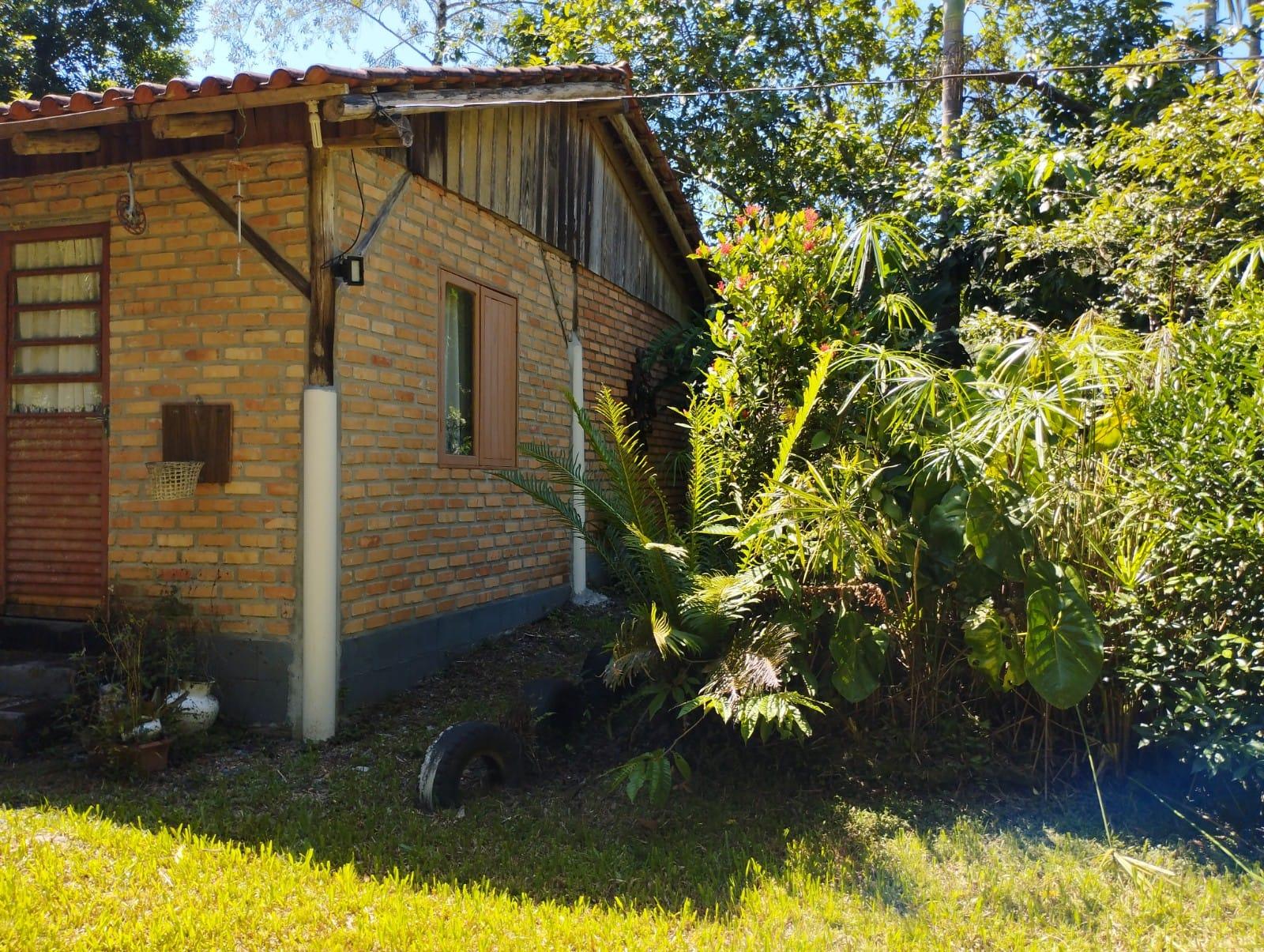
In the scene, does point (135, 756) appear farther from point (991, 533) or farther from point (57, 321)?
point (991, 533)

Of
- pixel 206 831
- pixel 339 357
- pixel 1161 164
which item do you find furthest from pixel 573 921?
pixel 1161 164

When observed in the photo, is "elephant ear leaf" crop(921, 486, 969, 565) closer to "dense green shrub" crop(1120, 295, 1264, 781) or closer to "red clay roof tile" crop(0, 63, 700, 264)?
"dense green shrub" crop(1120, 295, 1264, 781)

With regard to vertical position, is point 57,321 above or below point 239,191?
below

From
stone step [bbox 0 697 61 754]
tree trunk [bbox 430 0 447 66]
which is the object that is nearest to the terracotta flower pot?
stone step [bbox 0 697 61 754]

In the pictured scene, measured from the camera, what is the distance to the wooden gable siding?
24.3ft

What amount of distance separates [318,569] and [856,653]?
10.0 ft

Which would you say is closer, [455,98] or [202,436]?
[202,436]

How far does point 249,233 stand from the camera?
6.01 meters

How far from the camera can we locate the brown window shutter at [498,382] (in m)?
7.94

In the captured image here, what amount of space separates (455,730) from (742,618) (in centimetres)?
154

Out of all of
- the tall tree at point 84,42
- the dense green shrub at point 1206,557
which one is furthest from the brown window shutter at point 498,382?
the tall tree at point 84,42

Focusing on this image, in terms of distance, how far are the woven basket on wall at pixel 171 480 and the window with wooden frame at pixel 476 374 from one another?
1869 millimetres

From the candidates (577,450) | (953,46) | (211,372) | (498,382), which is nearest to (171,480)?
(211,372)

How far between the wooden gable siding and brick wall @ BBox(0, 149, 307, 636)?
56.5 inches
